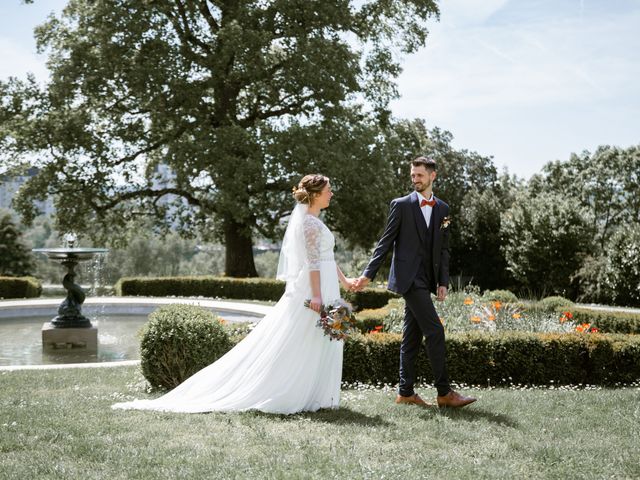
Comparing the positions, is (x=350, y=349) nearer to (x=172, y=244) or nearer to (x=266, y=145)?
(x=266, y=145)

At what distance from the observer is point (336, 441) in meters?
4.50

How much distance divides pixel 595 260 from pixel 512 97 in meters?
10.3

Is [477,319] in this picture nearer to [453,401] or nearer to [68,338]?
[453,401]

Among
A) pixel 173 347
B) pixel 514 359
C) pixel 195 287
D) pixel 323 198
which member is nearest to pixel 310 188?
pixel 323 198

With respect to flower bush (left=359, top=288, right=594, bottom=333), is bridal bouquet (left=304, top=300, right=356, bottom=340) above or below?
above

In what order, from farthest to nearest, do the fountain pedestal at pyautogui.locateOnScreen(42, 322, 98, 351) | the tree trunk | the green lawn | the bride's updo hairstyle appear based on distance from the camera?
the tree trunk < the fountain pedestal at pyautogui.locateOnScreen(42, 322, 98, 351) < the bride's updo hairstyle < the green lawn

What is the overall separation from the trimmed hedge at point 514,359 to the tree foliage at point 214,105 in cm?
1242

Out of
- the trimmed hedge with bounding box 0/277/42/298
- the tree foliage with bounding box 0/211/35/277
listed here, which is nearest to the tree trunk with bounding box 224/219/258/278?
the trimmed hedge with bounding box 0/277/42/298

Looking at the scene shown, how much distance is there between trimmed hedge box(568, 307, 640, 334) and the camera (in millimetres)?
10734

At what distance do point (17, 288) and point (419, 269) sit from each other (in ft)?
58.8

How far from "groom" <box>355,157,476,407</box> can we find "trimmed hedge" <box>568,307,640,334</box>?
6.06m

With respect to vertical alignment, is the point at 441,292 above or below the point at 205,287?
above

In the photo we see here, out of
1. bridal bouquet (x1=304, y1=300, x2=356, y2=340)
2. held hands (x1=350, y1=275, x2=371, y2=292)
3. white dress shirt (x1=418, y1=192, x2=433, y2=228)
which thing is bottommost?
bridal bouquet (x1=304, y1=300, x2=356, y2=340)

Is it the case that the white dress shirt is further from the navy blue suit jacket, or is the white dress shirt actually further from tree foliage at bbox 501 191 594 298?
tree foliage at bbox 501 191 594 298
